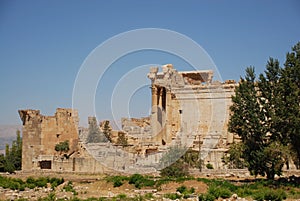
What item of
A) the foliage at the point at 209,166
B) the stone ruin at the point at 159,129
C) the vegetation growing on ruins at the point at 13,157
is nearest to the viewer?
the foliage at the point at 209,166

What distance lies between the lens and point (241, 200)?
1692 cm

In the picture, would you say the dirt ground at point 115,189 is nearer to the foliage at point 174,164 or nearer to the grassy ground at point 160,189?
the grassy ground at point 160,189

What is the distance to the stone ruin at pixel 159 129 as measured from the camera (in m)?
33.8

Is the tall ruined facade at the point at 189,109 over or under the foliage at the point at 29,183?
over

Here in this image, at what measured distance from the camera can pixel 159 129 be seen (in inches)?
1506

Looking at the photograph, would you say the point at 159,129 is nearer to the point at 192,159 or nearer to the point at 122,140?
the point at 122,140

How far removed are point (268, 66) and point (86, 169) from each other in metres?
14.6

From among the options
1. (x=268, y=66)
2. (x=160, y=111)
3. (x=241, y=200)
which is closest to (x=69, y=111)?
(x=160, y=111)

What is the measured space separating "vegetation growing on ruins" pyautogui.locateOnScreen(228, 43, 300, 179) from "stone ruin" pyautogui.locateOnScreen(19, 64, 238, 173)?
403 inches

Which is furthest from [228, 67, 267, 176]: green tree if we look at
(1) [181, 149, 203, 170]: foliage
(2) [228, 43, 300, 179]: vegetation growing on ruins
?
(1) [181, 149, 203, 170]: foliage

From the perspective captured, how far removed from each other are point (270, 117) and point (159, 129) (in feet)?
57.1

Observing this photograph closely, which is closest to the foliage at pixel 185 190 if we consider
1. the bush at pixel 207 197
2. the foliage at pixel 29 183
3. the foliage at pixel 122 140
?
the bush at pixel 207 197

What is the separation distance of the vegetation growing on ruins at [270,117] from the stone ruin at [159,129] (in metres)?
10.2

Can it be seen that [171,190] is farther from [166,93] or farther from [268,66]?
[166,93]
